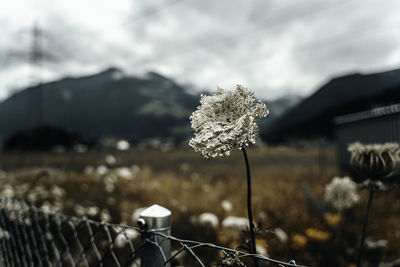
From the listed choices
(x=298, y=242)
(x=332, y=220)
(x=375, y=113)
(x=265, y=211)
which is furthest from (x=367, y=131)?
(x=298, y=242)

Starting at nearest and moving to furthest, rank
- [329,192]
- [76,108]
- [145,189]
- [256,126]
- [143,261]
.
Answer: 1. [256,126]
2. [143,261]
3. [329,192]
4. [145,189]
5. [76,108]

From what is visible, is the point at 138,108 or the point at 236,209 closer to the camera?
the point at 236,209

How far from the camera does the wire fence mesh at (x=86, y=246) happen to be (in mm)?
1210

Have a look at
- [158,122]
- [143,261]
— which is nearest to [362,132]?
[143,261]

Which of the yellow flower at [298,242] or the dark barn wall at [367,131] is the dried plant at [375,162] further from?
the dark barn wall at [367,131]

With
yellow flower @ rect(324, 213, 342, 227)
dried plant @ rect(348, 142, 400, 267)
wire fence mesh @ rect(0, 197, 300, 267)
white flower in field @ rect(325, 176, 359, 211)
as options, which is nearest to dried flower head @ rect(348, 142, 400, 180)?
dried plant @ rect(348, 142, 400, 267)

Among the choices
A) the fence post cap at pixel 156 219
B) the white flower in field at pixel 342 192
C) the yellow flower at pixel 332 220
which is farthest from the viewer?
the yellow flower at pixel 332 220

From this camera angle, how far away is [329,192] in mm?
3123

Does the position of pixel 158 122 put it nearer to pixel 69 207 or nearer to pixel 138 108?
pixel 138 108

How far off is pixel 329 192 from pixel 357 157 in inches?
60.3

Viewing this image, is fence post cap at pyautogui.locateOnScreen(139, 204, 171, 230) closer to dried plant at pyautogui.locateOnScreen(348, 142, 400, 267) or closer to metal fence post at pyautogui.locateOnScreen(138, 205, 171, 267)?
metal fence post at pyautogui.locateOnScreen(138, 205, 171, 267)

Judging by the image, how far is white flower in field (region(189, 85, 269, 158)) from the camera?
883 mm

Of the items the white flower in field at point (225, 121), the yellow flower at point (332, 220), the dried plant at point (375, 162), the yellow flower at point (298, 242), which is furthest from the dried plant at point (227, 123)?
the yellow flower at point (332, 220)

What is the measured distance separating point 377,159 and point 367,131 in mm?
9671
